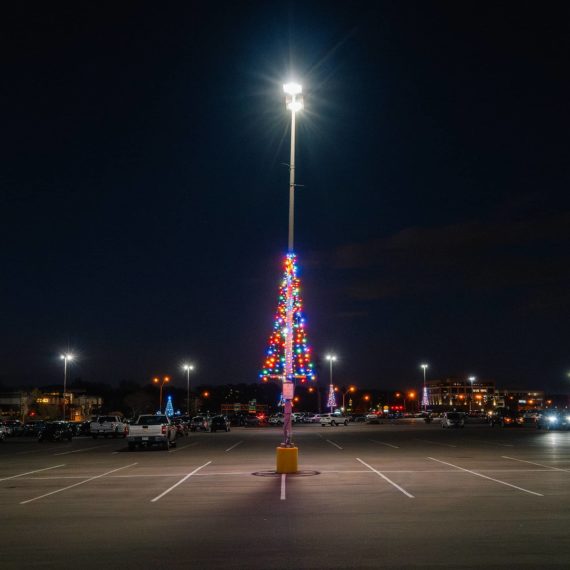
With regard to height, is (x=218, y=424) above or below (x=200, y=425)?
above

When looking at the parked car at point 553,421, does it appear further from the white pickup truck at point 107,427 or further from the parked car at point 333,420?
the white pickup truck at point 107,427

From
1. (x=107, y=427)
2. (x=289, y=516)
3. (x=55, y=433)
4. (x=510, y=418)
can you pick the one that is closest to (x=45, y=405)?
(x=107, y=427)

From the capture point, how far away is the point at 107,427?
56.1 meters

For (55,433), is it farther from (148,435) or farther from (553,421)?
(553,421)

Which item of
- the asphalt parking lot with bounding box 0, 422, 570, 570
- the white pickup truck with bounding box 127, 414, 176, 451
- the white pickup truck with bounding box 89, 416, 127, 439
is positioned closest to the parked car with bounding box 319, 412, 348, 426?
the white pickup truck with bounding box 89, 416, 127, 439

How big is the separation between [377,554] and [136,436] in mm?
27813

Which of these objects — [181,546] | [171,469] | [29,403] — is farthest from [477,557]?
[29,403]

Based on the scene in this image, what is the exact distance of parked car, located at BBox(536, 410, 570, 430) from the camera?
64.9 metres

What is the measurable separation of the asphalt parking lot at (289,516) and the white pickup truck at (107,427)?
30.7m

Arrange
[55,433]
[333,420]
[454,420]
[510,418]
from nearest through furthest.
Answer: [55,433] < [454,420] < [510,418] < [333,420]

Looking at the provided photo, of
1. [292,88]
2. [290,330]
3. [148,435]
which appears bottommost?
[148,435]

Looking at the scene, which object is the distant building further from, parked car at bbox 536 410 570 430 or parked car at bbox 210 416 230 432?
parked car at bbox 536 410 570 430

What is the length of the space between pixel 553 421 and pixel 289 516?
5638 cm

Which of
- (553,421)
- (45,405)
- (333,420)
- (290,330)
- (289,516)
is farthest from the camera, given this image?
(45,405)
